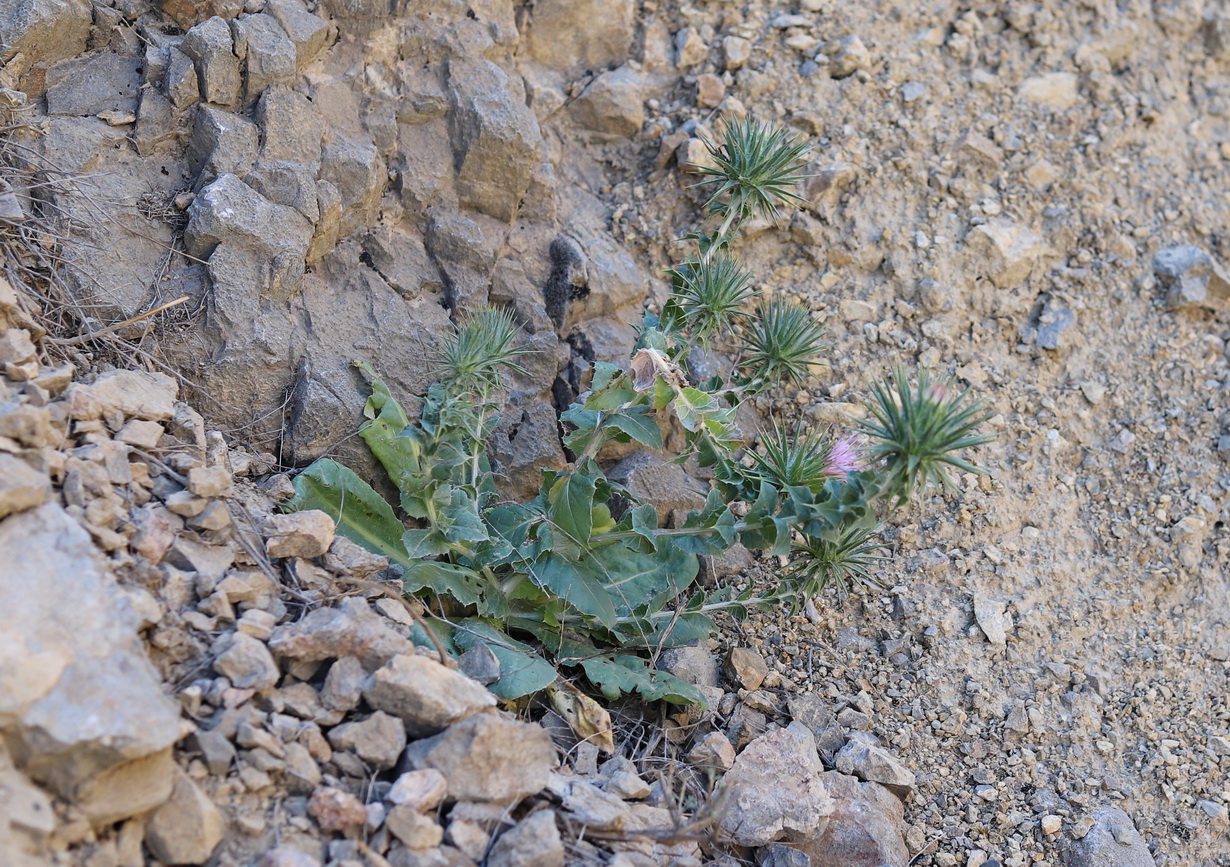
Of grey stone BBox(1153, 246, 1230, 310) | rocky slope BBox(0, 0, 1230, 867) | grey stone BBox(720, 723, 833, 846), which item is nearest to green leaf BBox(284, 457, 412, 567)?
rocky slope BBox(0, 0, 1230, 867)

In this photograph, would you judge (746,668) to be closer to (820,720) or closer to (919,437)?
(820,720)

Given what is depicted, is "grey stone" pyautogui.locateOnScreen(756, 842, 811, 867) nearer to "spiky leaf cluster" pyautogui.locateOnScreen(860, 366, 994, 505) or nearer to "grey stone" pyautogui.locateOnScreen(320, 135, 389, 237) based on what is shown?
"spiky leaf cluster" pyautogui.locateOnScreen(860, 366, 994, 505)

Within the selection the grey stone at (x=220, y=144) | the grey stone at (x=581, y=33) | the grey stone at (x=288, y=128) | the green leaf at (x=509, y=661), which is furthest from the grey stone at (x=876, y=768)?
the grey stone at (x=581, y=33)

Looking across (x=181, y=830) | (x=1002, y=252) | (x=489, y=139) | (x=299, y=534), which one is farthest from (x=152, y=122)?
(x=1002, y=252)

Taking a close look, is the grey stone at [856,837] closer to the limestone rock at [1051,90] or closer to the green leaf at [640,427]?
the green leaf at [640,427]

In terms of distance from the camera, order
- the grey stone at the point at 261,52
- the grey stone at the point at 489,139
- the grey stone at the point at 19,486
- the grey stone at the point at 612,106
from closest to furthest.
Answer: the grey stone at the point at 19,486
the grey stone at the point at 261,52
the grey stone at the point at 489,139
the grey stone at the point at 612,106

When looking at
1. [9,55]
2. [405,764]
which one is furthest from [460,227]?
[405,764]
